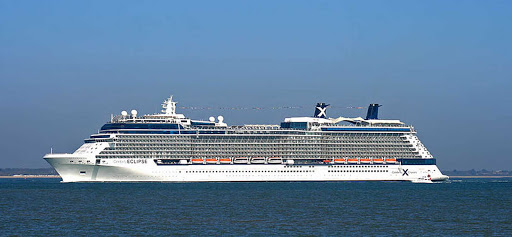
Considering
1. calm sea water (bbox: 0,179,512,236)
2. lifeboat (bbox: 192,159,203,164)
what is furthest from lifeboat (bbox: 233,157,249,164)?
calm sea water (bbox: 0,179,512,236)

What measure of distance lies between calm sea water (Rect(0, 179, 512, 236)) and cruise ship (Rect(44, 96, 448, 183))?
15691mm

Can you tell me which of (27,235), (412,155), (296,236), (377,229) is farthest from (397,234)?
(412,155)

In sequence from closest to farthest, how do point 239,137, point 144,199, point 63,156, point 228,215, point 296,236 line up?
point 296,236 → point 228,215 → point 144,199 → point 63,156 → point 239,137

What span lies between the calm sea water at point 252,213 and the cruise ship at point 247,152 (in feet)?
51.5

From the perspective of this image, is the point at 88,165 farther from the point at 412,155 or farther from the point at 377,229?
the point at 377,229

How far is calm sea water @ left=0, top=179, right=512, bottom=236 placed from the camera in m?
52.3

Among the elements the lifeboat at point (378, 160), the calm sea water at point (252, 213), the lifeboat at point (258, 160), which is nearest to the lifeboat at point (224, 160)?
the lifeboat at point (258, 160)

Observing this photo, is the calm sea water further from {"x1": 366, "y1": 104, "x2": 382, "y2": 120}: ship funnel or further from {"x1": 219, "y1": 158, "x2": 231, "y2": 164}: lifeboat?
{"x1": 366, "y1": 104, "x2": 382, "y2": 120}: ship funnel

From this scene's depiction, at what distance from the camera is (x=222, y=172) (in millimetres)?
110438

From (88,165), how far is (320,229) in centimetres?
5731

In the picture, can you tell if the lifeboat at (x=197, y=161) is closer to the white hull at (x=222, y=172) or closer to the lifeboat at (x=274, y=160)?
the white hull at (x=222, y=172)

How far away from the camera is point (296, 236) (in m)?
49.2

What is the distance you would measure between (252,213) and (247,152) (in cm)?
5019

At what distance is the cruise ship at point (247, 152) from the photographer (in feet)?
350
